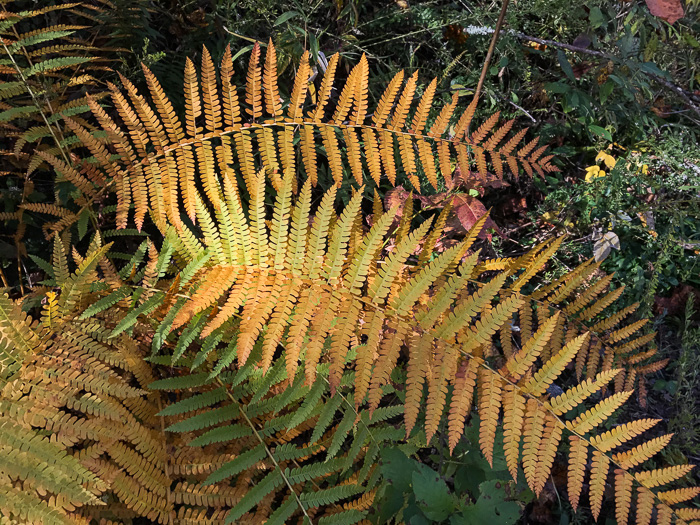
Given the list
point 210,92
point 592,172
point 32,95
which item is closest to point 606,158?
point 592,172

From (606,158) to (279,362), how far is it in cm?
271

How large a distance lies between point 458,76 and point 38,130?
260cm

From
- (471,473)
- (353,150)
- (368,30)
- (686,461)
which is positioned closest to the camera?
(471,473)

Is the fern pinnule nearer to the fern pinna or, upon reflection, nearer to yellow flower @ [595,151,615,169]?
the fern pinna

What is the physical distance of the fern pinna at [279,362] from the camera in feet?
5.54

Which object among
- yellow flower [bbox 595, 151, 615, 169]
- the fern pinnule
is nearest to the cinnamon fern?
the fern pinnule

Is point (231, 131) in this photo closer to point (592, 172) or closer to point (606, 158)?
point (592, 172)

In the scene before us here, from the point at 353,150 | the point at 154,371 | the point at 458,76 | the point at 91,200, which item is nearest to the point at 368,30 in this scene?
the point at 458,76

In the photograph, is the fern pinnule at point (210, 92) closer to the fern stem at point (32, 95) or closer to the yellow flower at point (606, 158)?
the fern stem at point (32, 95)

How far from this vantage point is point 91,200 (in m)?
2.44

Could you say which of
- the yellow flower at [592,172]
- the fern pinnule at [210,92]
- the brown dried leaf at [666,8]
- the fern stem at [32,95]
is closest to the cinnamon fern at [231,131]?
the fern pinnule at [210,92]

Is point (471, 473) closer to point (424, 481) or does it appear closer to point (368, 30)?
point (424, 481)

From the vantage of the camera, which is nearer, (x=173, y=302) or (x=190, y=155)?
(x=173, y=302)

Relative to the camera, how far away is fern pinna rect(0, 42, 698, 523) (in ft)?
5.54
